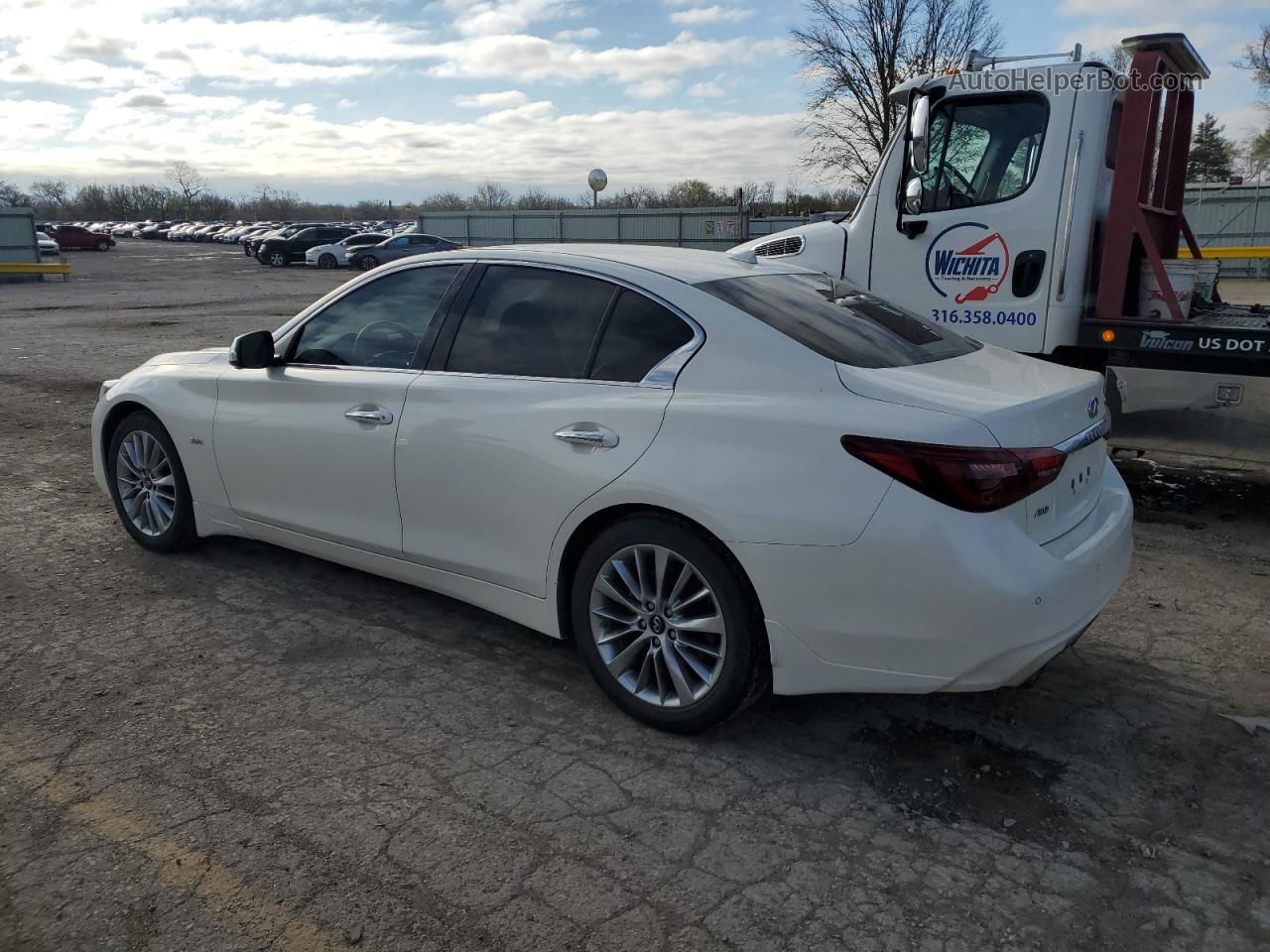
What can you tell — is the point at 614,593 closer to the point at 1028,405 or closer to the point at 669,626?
the point at 669,626

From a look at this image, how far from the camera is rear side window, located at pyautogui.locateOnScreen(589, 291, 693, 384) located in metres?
3.49

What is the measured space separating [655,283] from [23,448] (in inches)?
256

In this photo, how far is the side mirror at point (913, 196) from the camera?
253 inches

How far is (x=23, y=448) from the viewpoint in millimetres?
7879

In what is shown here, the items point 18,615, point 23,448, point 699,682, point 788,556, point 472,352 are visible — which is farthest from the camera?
point 23,448

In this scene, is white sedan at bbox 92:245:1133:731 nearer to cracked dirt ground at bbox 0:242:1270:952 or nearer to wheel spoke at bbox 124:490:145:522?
cracked dirt ground at bbox 0:242:1270:952

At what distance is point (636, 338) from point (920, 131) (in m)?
3.84

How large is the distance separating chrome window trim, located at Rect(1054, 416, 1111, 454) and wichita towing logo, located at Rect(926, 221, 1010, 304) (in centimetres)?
297

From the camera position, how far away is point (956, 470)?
288cm

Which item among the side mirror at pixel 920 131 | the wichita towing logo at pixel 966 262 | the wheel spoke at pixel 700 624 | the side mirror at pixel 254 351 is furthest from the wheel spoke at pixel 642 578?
the side mirror at pixel 920 131

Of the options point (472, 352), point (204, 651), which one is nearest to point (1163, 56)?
point (472, 352)

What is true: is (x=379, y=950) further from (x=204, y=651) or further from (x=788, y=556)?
(x=204, y=651)

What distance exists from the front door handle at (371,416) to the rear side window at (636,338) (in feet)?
3.17

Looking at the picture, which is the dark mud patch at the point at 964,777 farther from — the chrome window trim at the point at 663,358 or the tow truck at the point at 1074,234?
the tow truck at the point at 1074,234
